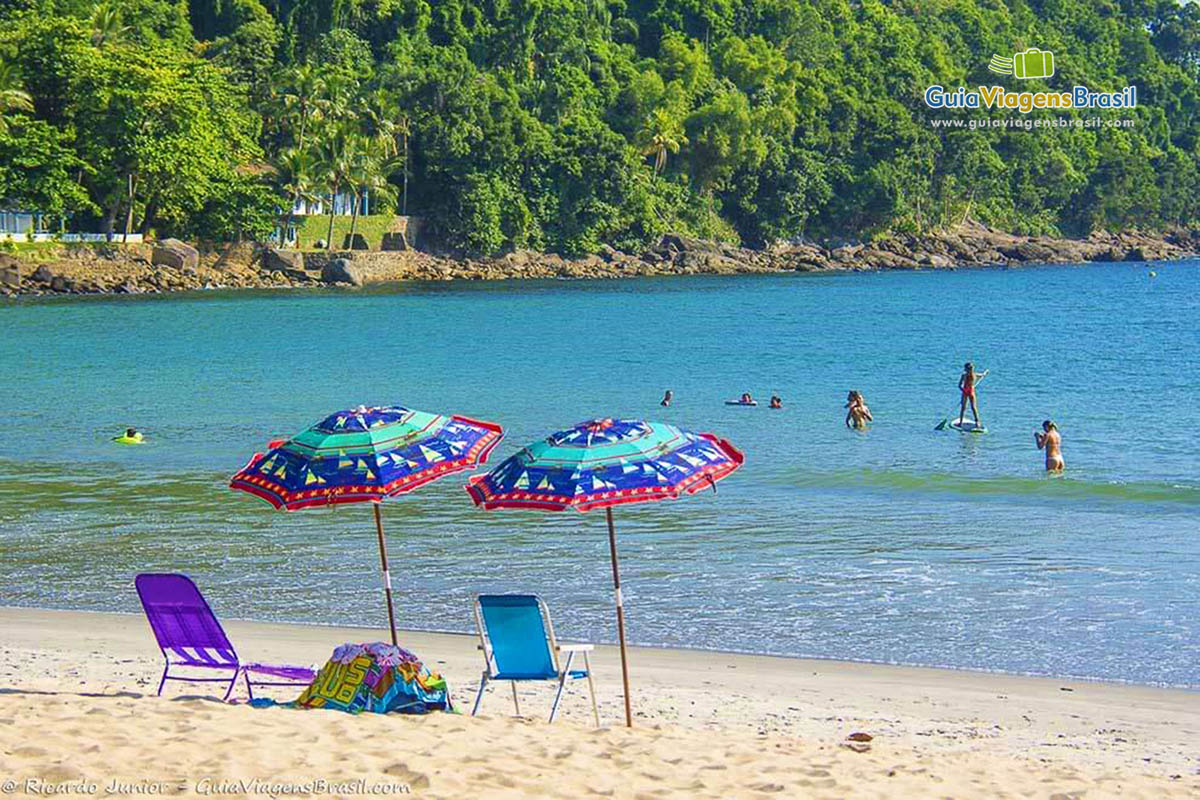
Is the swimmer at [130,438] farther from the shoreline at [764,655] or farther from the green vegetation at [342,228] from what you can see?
the green vegetation at [342,228]

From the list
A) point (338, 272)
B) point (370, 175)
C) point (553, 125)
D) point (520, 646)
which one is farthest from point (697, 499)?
point (553, 125)

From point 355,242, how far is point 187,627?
7209cm

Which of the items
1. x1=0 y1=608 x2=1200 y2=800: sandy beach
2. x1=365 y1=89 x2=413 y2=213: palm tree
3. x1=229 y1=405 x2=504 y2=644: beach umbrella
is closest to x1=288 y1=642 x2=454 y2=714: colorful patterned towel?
x1=0 y1=608 x2=1200 y2=800: sandy beach

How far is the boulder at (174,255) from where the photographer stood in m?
66.0

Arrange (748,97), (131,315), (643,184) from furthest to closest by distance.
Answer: (748,97) → (643,184) → (131,315)

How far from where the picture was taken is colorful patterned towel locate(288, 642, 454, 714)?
8633mm

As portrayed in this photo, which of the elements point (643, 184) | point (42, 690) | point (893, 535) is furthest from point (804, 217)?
point (42, 690)

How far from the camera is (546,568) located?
14484 millimetres

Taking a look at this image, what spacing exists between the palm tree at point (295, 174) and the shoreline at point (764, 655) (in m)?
62.2

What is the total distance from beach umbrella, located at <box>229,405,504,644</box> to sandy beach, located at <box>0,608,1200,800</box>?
133 centimetres

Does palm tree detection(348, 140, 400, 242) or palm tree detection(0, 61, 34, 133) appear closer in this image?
palm tree detection(0, 61, 34, 133)

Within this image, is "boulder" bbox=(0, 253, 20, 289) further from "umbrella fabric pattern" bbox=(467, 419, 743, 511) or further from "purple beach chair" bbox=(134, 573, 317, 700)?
"umbrella fabric pattern" bbox=(467, 419, 743, 511)

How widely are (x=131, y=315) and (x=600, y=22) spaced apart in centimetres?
7276

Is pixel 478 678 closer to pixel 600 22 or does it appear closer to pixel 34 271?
pixel 34 271
